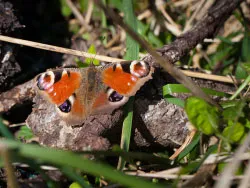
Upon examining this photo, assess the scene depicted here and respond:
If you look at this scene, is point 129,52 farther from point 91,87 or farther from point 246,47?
point 246,47

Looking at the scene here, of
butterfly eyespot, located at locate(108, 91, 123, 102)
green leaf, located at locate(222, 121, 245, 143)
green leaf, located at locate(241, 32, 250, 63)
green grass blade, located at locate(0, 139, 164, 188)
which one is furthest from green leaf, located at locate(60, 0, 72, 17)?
green grass blade, located at locate(0, 139, 164, 188)

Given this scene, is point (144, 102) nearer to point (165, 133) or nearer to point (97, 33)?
point (165, 133)

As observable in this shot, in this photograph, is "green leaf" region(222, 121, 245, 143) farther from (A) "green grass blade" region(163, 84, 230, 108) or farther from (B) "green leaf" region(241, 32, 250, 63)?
(B) "green leaf" region(241, 32, 250, 63)

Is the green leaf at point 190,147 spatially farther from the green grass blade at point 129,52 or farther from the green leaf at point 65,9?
the green leaf at point 65,9

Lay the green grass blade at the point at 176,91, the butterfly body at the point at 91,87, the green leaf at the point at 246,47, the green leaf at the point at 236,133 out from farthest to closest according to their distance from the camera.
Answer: the green leaf at the point at 246,47 < the green grass blade at the point at 176,91 < the butterfly body at the point at 91,87 < the green leaf at the point at 236,133

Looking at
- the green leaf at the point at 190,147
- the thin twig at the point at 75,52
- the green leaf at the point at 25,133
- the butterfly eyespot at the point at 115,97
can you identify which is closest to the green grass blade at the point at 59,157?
the butterfly eyespot at the point at 115,97

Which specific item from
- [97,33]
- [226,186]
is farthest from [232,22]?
[226,186]

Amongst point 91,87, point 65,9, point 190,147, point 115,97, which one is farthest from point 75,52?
point 65,9
